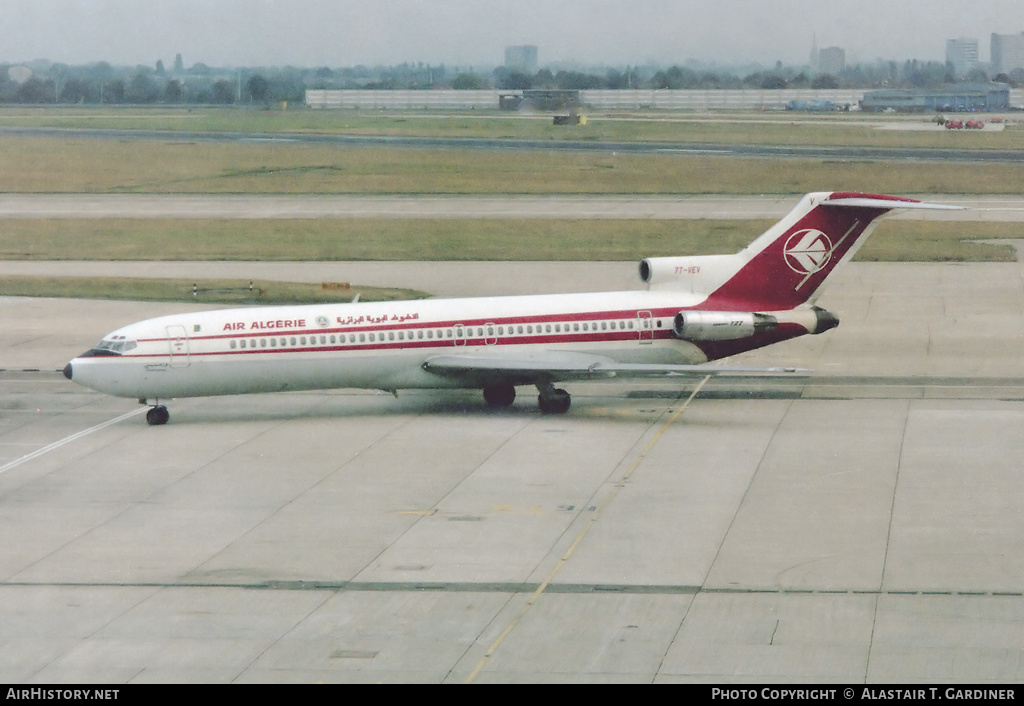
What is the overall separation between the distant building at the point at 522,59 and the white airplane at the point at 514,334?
6593 cm

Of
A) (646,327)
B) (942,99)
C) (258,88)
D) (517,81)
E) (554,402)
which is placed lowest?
(554,402)

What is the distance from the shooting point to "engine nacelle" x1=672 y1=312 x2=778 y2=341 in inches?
1476

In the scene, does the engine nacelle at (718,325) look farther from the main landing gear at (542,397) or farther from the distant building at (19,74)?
the distant building at (19,74)

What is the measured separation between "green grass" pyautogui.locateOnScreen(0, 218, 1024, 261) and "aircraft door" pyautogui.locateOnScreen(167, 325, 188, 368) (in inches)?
1199

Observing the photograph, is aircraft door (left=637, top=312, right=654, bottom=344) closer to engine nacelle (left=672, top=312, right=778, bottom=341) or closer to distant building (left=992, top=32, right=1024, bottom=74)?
engine nacelle (left=672, top=312, right=778, bottom=341)

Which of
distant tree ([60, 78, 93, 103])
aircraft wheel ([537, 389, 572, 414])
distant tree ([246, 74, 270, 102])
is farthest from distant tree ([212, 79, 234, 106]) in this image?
aircraft wheel ([537, 389, 572, 414])

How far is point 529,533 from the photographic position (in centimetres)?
2648

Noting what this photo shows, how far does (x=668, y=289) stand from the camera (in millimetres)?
38688

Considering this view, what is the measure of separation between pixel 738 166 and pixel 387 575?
7750 cm

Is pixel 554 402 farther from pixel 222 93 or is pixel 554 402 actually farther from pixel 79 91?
pixel 222 93

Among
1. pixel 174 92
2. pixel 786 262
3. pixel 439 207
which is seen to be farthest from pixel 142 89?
pixel 786 262

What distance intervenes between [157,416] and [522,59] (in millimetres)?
77586

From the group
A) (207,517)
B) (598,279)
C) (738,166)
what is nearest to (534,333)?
(207,517)

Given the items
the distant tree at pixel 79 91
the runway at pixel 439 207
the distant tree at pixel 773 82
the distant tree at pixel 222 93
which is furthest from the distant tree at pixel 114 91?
the distant tree at pixel 773 82
